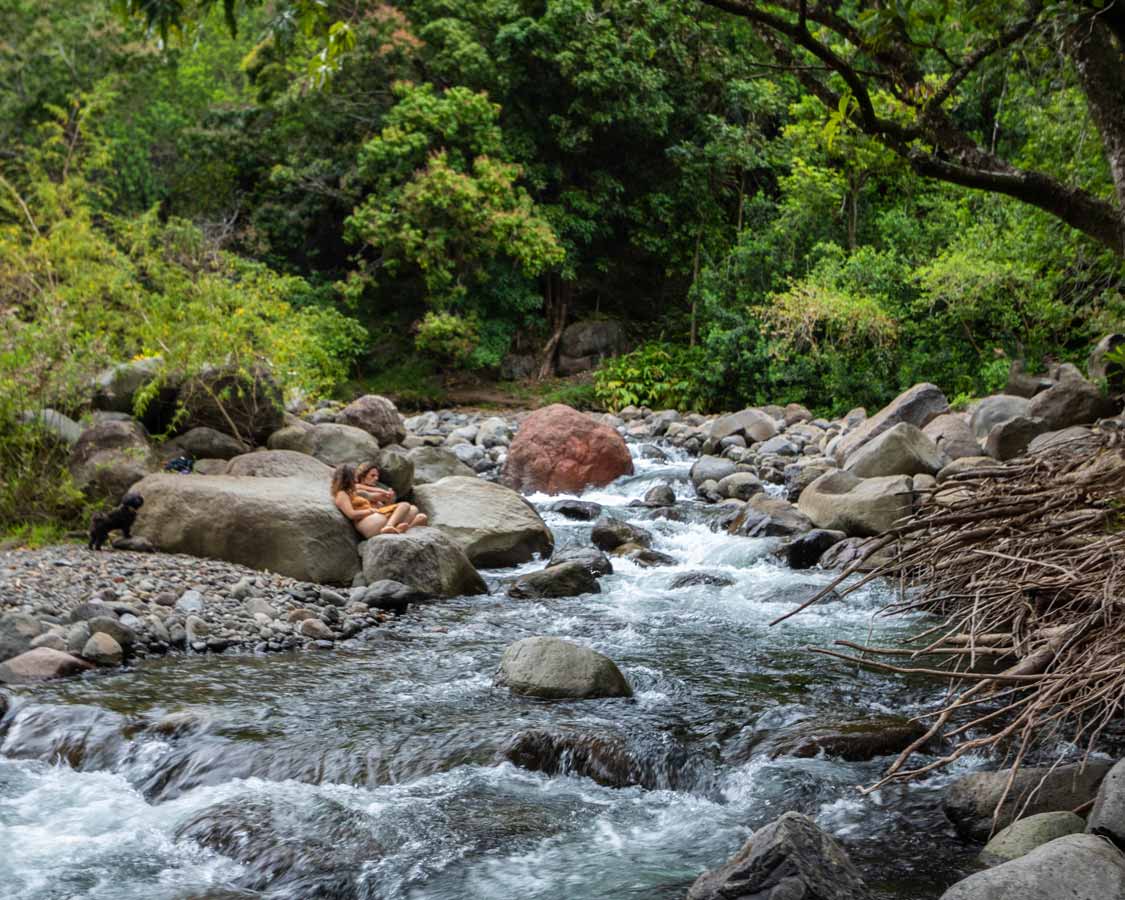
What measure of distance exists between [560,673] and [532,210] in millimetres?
18852

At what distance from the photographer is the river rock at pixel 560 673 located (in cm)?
639

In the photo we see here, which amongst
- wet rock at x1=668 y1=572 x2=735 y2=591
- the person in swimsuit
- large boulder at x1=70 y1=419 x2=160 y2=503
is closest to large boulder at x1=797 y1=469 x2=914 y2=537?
wet rock at x1=668 y1=572 x2=735 y2=591

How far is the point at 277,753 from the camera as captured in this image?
5.48 metres

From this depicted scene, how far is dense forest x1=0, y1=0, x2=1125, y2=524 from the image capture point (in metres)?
17.9

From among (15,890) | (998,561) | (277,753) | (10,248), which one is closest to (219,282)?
(10,248)

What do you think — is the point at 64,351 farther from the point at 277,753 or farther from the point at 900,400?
the point at 900,400

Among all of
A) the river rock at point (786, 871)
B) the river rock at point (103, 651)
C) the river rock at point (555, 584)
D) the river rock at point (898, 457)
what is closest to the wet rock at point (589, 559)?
the river rock at point (555, 584)

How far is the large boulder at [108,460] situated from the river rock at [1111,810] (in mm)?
8915

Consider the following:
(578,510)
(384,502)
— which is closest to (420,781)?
(384,502)

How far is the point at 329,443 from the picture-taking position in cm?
1234

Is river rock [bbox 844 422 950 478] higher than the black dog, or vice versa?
river rock [bbox 844 422 950 478]

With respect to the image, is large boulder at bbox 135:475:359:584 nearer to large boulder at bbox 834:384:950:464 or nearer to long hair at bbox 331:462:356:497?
long hair at bbox 331:462:356:497

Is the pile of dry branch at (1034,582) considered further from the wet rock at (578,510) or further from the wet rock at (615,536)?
the wet rock at (578,510)

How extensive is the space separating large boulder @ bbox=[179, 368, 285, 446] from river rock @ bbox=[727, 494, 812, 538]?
5621mm
